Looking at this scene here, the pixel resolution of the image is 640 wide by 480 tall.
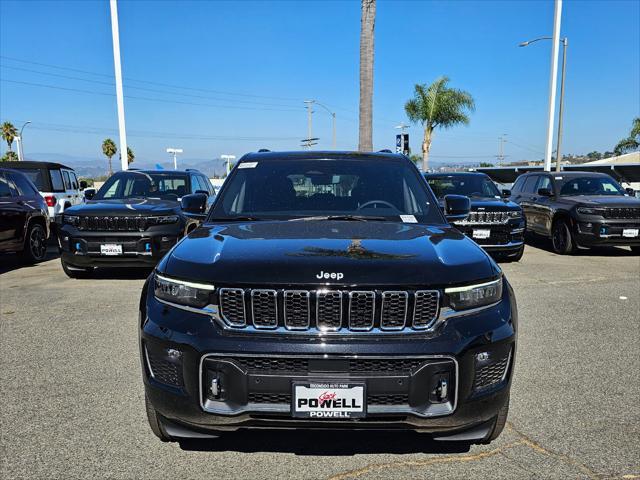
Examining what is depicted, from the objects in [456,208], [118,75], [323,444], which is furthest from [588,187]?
[118,75]

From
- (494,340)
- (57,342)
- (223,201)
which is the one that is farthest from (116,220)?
(494,340)

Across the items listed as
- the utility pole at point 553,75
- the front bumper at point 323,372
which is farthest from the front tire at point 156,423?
the utility pole at point 553,75

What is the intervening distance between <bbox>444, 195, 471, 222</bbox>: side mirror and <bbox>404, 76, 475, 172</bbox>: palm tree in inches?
1110

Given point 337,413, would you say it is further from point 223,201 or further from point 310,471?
point 223,201

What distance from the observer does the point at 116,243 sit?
7426mm

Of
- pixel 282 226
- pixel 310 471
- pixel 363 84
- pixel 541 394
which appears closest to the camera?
pixel 310 471

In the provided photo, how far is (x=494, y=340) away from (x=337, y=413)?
0.80 metres

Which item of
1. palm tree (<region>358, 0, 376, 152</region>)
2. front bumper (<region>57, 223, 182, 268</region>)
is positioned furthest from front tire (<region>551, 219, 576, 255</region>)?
front bumper (<region>57, 223, 182, 268</region>)

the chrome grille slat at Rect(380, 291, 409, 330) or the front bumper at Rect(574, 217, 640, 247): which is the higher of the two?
the chrome grille slat at Rect(380, 291, 409, 330)

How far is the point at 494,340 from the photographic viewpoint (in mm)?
2424

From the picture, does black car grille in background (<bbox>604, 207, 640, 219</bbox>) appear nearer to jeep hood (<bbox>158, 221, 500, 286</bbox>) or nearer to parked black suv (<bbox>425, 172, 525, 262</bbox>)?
parked black suv (<bbox>425, 172, 525, 262</bbox>)

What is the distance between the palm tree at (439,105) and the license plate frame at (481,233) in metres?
22.7

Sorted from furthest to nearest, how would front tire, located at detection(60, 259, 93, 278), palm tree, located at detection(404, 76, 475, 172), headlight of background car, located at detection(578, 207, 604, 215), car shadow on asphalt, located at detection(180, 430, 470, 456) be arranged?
palm tree, located at detection(404, 76, 475, 172), headlight of background car, located at detection(578, 207, 604, 215), front tire, located at detection(60, 259, 93, 278), car shadow on asphalt, located at detection(180, 430, 470, 456)

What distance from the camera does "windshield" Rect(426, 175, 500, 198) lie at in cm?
1090
